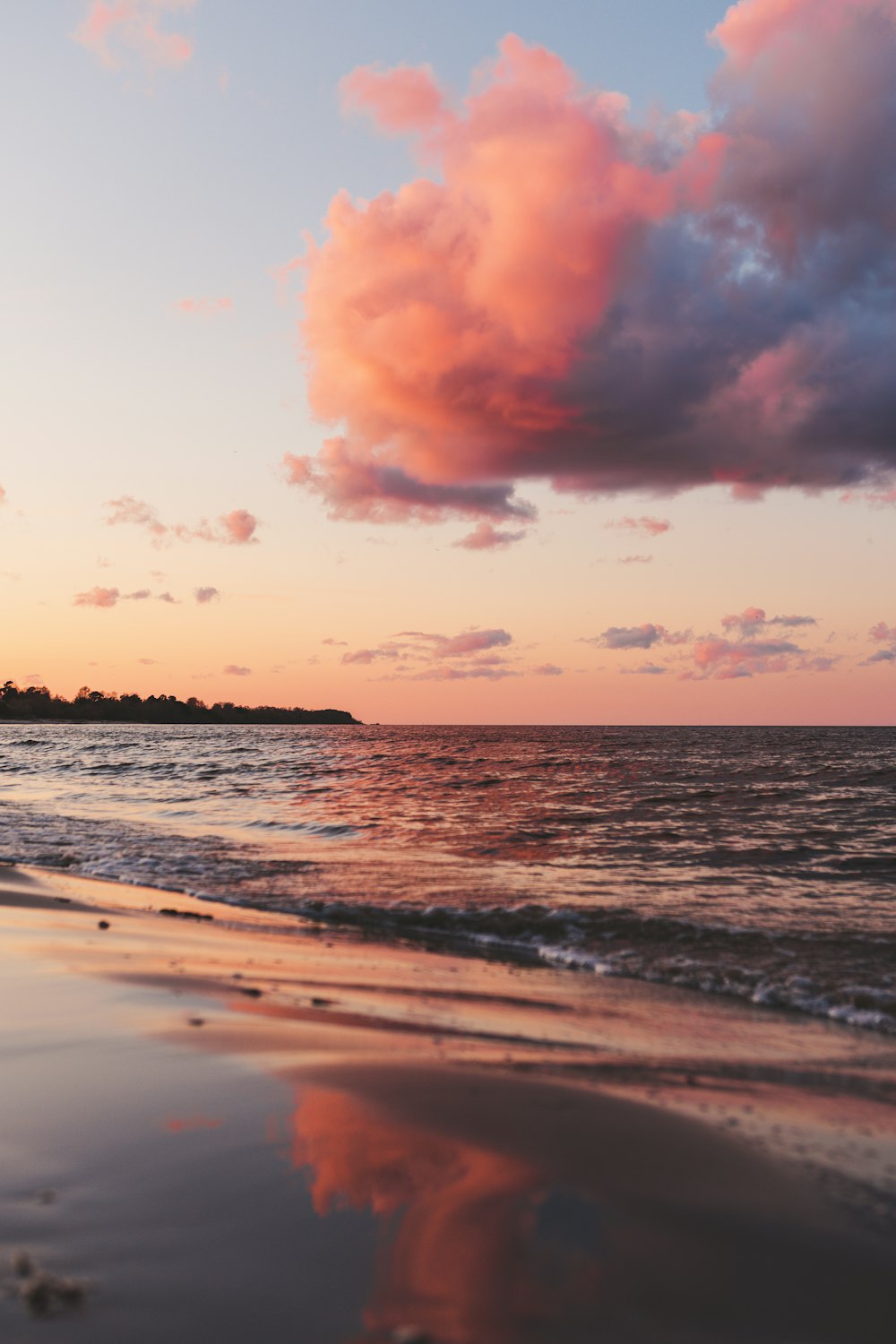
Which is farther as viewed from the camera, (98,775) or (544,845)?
(98,775)

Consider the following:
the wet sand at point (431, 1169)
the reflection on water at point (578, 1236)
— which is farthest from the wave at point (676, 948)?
the reflection on water at point (578, 1236)

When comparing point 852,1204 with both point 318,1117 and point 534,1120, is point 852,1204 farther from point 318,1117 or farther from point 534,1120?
point 318,1117

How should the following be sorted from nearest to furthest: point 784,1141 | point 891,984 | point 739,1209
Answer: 1. point 739,1209
2. point 784,1141
3. point 891,984

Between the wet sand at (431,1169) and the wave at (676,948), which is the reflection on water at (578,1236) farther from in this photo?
the wave at (676,948)

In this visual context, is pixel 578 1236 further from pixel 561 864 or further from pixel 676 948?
pixel 561 864

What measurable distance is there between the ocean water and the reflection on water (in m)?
3.08

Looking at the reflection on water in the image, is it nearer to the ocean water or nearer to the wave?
the wave

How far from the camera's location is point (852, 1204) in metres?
→ 2.92

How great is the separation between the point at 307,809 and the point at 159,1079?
1533cm

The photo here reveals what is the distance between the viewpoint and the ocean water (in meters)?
7.06

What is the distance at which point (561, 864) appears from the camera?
11.7 meters

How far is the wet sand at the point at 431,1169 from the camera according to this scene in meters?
2.25

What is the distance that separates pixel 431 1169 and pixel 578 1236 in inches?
25.2

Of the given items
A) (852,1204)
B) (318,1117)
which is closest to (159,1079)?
(318,1117)
